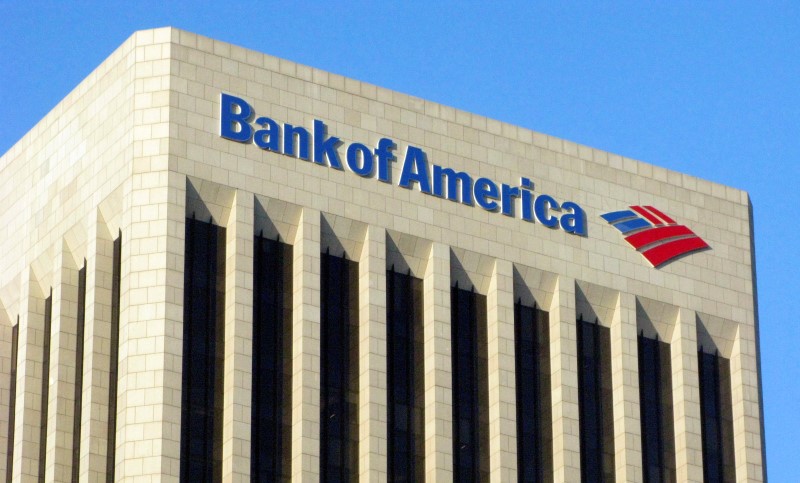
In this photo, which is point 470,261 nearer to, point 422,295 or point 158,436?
point 422,295

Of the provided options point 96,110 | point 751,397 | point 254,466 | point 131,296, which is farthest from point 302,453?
point 751,397

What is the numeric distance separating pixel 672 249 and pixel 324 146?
71.4ft

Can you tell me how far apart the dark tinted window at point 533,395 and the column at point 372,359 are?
A: 8.48 meters

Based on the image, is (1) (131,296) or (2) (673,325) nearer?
(1) (131,296)

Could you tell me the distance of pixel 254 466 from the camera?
120m

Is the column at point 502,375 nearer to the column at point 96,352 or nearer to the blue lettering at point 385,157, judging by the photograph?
the blue lettering at point 385,157

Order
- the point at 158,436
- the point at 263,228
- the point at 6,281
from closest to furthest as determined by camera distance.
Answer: the point at 158,436
the point at 263,228
the point at 6,281

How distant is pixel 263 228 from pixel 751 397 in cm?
3029

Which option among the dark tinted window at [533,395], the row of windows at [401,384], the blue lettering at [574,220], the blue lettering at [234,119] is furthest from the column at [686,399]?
the blue lettering at [234,119]

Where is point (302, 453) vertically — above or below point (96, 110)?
below

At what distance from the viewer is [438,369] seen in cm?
12694

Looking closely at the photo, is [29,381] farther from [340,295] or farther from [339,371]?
[340,295]

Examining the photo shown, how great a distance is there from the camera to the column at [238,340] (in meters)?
119

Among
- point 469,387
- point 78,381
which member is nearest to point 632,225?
point 469,387
